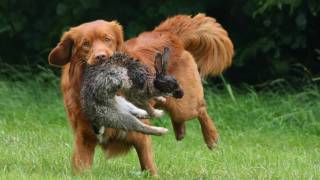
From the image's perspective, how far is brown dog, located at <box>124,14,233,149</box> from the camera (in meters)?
7.88

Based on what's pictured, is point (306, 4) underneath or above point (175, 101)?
underneath

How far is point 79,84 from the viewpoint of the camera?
6836 mm

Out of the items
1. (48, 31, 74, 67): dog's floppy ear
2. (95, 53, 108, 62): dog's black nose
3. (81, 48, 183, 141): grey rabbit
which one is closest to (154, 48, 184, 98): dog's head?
(81, 48, 183, 141): grey rabbit

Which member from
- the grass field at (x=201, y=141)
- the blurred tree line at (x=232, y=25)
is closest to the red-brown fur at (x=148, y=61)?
the grass field at (x=201, y=141)

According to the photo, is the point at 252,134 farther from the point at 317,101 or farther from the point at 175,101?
the point at 175,101

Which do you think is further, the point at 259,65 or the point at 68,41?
the point at 259,65

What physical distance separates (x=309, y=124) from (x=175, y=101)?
3.13 m

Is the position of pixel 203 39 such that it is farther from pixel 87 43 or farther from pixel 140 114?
pixel 140 114

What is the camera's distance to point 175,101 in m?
7.95

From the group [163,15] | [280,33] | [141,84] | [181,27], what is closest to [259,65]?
[280,33]

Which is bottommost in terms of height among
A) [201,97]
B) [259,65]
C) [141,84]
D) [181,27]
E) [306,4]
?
[259,65]

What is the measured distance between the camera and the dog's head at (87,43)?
674 cm

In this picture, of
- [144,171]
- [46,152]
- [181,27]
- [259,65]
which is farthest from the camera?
[259,65]

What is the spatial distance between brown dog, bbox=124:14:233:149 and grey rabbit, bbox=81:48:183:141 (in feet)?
3.31
